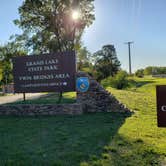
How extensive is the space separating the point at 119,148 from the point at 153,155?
0.73 meters

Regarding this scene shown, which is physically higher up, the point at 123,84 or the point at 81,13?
the point at 81,13

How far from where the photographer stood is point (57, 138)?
19.7 ft

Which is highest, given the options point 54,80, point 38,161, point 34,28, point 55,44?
point 34,28

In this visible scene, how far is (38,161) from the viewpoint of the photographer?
4.45 m

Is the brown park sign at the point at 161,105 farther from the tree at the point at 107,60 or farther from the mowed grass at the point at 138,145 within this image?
the tree at the point at 107,60

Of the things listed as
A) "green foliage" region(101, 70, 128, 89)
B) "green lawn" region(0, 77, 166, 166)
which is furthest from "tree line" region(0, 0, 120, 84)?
"green lawn" region(0, 77, 166, 166)

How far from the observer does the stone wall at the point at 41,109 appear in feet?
31.0

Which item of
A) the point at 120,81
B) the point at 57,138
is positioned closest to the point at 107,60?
the point at 120,81

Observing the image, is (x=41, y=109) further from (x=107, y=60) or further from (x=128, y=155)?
(x=107, y=60)

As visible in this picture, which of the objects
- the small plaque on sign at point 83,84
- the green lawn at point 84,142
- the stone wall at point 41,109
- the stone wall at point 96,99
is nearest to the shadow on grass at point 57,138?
the green lawn at point 84,142

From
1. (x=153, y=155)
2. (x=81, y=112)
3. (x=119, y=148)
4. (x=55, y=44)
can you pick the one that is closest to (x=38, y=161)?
(x=119, y=148)

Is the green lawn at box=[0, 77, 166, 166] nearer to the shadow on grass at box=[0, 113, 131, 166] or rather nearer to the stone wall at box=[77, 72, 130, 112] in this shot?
the shadow on grass at box=[0, 113, 131, 166]

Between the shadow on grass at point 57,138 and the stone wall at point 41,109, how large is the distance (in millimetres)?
537

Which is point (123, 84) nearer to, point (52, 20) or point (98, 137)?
point (52, 20)
